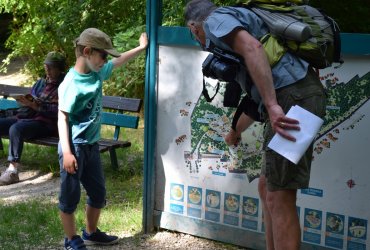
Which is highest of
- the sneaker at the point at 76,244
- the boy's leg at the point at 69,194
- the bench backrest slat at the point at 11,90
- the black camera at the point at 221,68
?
the black camera at the point at 221,68

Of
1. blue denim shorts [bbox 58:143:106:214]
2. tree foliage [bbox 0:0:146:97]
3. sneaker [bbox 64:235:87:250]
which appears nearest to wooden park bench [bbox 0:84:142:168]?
tree foliage [bbox 0:0:146:97]

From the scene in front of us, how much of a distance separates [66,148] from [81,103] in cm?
31

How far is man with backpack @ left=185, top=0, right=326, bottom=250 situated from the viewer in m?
2.85

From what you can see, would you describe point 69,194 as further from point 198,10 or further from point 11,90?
point 11,90

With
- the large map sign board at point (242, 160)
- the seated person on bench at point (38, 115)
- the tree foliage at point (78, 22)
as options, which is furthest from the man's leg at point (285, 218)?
the tree foliage at point (78, 22)

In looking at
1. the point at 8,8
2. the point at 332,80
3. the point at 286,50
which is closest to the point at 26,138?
the point at 332,80

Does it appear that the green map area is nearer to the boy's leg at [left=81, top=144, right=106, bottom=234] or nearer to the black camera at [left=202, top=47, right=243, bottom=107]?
the boy's leg at [left=81, top=144, right=106, bottom=234]

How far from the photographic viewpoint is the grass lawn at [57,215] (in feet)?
15.5

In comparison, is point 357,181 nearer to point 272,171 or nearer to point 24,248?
point 272,171

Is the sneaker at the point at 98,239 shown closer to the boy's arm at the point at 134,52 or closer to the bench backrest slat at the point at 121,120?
the boy's arm at the point at 134,52

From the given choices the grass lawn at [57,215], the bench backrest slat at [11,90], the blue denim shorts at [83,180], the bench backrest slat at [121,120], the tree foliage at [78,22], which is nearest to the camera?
the blue denim shorts at [83,180]

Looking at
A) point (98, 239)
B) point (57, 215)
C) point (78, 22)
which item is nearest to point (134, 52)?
point (98, 239)

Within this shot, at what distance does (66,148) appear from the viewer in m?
4.02

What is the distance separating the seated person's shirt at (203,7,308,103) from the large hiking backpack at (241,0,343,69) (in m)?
0.03
